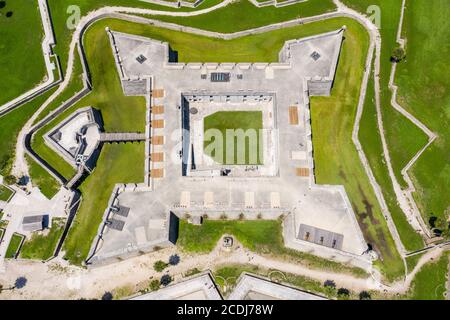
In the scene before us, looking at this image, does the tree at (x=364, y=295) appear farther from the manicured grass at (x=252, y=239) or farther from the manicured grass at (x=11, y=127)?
the manicured grass at (x=11, y=127)

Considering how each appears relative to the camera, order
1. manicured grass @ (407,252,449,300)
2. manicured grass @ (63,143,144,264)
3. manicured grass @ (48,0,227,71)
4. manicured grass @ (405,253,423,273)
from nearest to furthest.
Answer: manicured grass @ (407,252,449,300) < manicured grass @ (405,253,423,273) < manicured grass @ (63,143,144,264) < manicured grass @ (48,0,227,71)

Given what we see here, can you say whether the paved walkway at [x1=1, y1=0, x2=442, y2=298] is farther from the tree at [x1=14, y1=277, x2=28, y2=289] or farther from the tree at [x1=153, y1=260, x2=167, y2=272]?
the tree at [x1=153, y1=260, x2=167, y2=272]

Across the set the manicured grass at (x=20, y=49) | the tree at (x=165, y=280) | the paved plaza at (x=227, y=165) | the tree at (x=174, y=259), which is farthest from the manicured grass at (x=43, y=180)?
the tree at (x=165, y=280)

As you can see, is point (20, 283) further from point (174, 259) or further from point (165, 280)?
point (174, 259)

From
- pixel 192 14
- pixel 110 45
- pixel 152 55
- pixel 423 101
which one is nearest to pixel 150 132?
pixel 152 55

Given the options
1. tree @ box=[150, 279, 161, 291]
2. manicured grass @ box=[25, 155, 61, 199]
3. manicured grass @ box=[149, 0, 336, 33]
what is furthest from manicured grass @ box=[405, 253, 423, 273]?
manicured grass @ box=[25, 155, 61, 199]

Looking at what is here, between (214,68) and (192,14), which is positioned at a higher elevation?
(192,14)

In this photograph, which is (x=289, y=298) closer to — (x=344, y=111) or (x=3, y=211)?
(x=344, y=111)
